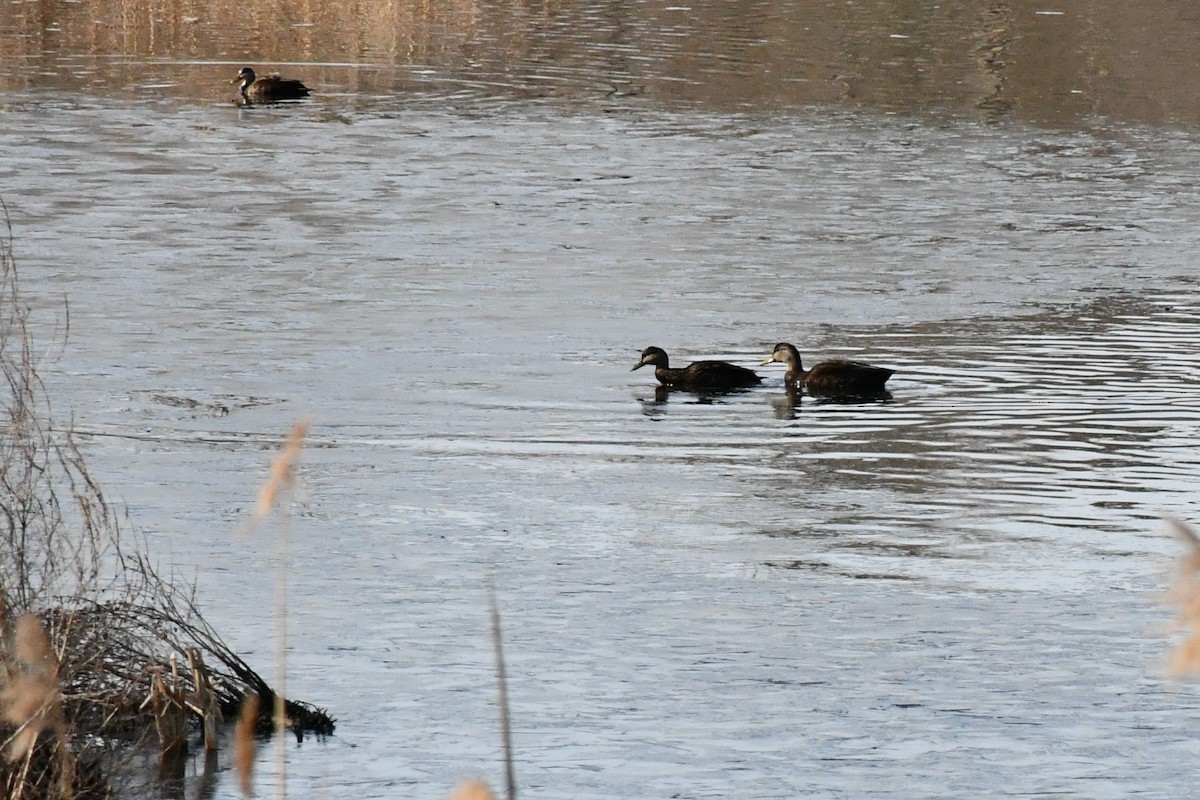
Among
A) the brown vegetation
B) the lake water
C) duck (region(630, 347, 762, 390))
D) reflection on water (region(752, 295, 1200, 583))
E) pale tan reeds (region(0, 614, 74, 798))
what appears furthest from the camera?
duck (region(630, 347, 762, 390))

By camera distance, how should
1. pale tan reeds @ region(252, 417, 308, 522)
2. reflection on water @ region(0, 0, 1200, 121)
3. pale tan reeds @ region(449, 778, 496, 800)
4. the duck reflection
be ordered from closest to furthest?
pale tan reeds @ region(449, 778, 496, 800), pale tan reeds @ region(252, 417, 308, 522), the duck reflection, reflection on water @ region(0, 0, 1200, 121)

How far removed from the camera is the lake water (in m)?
7.61

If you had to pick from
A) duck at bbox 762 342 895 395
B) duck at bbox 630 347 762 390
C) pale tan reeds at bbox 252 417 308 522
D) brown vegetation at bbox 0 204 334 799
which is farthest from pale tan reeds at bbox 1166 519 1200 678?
duck at bbox 630 347 762 390

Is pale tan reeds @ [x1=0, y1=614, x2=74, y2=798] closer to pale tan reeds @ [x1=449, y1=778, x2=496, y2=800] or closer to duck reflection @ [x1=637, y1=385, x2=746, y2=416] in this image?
pale tan reeds @ [x1=449, y1=778, x2=496, y2=800]

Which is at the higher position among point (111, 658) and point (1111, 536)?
point (111, 658)

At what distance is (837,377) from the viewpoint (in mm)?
13438

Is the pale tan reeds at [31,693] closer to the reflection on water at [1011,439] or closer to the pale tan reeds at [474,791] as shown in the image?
the pale tan reeds at [474,791]

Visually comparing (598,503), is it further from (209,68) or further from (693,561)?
(209,68)

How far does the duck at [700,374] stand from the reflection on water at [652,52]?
14457 mm

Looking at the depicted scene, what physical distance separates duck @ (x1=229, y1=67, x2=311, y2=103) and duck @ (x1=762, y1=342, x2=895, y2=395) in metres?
15.5

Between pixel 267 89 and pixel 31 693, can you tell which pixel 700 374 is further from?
pixel 267 89

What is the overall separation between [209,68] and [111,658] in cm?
2598

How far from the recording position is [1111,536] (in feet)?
33.3

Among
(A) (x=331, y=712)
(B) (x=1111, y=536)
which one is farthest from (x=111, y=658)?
(B) (x=1111, y=536)
